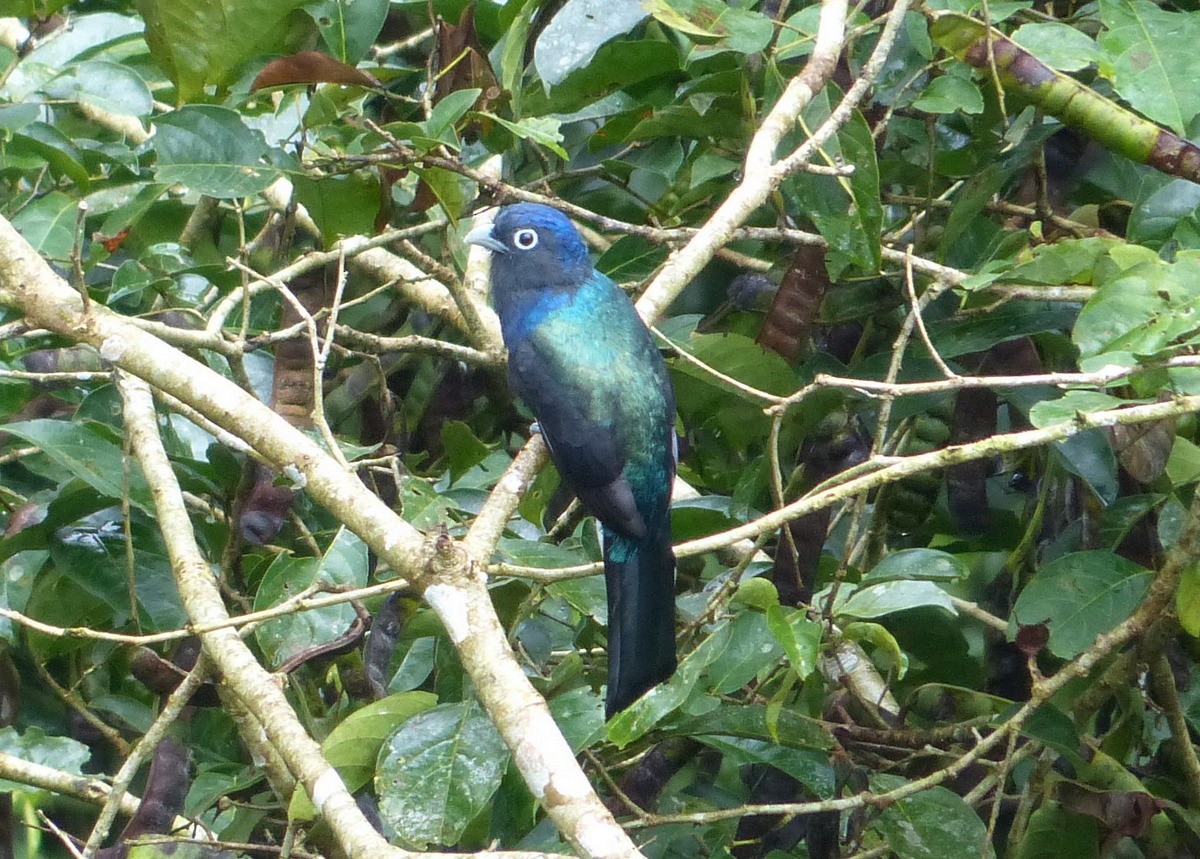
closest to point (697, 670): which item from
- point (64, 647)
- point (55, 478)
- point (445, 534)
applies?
point (445, 534)

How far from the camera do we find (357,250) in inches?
114

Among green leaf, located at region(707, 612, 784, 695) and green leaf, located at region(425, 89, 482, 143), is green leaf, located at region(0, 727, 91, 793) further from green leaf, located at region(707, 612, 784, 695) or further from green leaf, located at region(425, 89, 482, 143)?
green leaf, located at region(425, 89, 482, 143)

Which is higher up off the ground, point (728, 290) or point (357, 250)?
point (357, 250)

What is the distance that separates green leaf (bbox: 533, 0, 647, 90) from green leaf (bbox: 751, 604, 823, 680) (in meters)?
1.34

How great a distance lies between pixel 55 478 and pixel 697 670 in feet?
5.97

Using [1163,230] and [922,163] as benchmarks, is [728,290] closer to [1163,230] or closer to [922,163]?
[922,163]

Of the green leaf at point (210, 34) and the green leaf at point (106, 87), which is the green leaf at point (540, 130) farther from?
the green leaf at point (106, 87)

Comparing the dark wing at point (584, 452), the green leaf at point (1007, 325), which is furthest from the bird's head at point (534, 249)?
the green leaf at point (1007, 325)

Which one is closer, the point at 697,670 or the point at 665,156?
the point at 697,670

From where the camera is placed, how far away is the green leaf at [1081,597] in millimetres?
2594

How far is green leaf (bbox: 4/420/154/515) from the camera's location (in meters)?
2.71

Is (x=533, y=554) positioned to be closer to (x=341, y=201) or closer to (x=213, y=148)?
(x=341, y=201)

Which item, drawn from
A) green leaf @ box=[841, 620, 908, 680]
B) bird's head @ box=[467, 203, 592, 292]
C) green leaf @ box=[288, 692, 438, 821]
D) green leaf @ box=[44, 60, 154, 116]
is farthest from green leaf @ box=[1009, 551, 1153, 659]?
green leaf @ box=[44, 60, 154, 116]

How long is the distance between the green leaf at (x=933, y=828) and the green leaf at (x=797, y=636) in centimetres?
52
